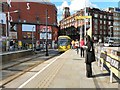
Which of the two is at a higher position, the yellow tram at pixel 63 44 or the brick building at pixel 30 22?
the brick building at pixel 30 22

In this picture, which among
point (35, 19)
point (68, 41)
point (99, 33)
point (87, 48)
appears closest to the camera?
point (87, 48)

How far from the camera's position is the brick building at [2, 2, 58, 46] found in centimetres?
10425

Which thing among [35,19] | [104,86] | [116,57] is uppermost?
[35,19]

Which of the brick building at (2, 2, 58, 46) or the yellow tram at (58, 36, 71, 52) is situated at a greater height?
the brick building at (2, 2, 58, 46)

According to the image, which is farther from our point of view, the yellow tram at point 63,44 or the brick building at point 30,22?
the brick building at point 30,22

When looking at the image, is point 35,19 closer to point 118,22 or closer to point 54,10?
point 54,10

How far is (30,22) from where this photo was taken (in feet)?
359

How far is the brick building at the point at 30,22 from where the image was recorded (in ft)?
342

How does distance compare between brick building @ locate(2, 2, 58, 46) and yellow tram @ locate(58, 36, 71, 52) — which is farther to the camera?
brick building @ locate(2, 2, 58, 46)

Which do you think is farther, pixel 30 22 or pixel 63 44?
pixel 30 22

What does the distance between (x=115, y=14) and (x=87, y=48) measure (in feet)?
Result: 429

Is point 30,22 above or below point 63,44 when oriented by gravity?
above

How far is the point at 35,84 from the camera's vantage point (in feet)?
33.3

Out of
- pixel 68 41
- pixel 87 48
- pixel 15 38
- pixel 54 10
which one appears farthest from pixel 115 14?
pixel 87 48
